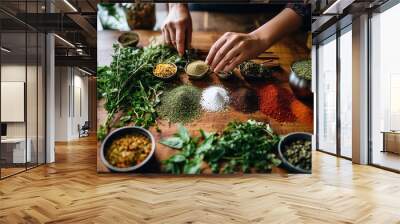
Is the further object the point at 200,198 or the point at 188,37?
the point at 188,37

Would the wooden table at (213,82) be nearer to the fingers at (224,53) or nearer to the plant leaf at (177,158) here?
the plant leaf at (177,158)

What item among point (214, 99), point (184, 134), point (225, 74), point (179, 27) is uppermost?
point (179, 27)

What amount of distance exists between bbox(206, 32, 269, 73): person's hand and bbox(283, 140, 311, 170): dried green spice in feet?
4.99

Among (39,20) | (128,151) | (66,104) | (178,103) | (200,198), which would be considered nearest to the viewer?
(200,198)

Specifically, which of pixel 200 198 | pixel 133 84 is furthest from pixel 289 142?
pixel 133 84

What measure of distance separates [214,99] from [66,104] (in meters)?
9.97

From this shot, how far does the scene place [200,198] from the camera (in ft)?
15.3

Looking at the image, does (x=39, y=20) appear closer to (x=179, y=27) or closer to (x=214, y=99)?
(x=179, y=27)

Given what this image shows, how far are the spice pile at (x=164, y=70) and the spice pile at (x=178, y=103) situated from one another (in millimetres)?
253

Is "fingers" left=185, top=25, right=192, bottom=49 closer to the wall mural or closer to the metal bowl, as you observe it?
the wall mural

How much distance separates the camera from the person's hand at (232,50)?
606cm

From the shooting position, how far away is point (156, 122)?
6109 millimetres

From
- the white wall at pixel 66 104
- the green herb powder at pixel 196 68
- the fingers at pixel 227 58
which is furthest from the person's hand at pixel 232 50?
the white wall at pixel 66 104

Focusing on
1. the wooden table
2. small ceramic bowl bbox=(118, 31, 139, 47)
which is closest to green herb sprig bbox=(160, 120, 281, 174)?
the wooden table
